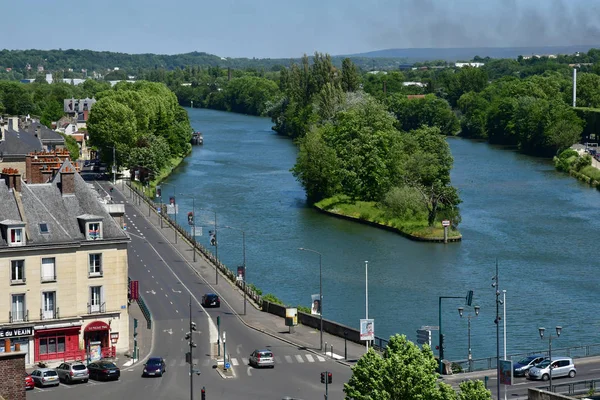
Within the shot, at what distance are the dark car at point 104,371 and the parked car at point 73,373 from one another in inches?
15.2

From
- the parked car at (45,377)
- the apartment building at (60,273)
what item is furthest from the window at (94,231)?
the parked car at (45,377)

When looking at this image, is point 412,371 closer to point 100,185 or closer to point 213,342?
point 213,342

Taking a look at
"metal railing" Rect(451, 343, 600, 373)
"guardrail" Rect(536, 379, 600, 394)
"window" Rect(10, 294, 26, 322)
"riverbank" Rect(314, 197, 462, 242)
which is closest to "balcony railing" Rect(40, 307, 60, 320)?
"window" Rect(10, 294, 26, 322)

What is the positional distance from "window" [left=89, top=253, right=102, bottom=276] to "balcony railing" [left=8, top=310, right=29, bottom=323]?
12.9 ft

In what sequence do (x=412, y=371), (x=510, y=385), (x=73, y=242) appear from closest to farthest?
1. (x=412, y=371)
2. (x=510, y=385)
3. (x=73, y=242)

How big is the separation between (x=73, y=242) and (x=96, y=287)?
2674 millimetres

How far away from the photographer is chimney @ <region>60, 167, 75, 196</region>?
2446 inches

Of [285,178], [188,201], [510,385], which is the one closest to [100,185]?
[188,201]

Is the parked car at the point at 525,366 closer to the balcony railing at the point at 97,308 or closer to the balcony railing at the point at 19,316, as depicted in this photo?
the balcony railing at the point at 97,308

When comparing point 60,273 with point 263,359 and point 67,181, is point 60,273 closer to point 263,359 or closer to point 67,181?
point 67,181

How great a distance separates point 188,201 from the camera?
4995 inches

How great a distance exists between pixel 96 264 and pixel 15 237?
4.42m

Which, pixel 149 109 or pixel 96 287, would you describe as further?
pixel 149 109

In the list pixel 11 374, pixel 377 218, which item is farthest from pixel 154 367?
pixel 377 218
